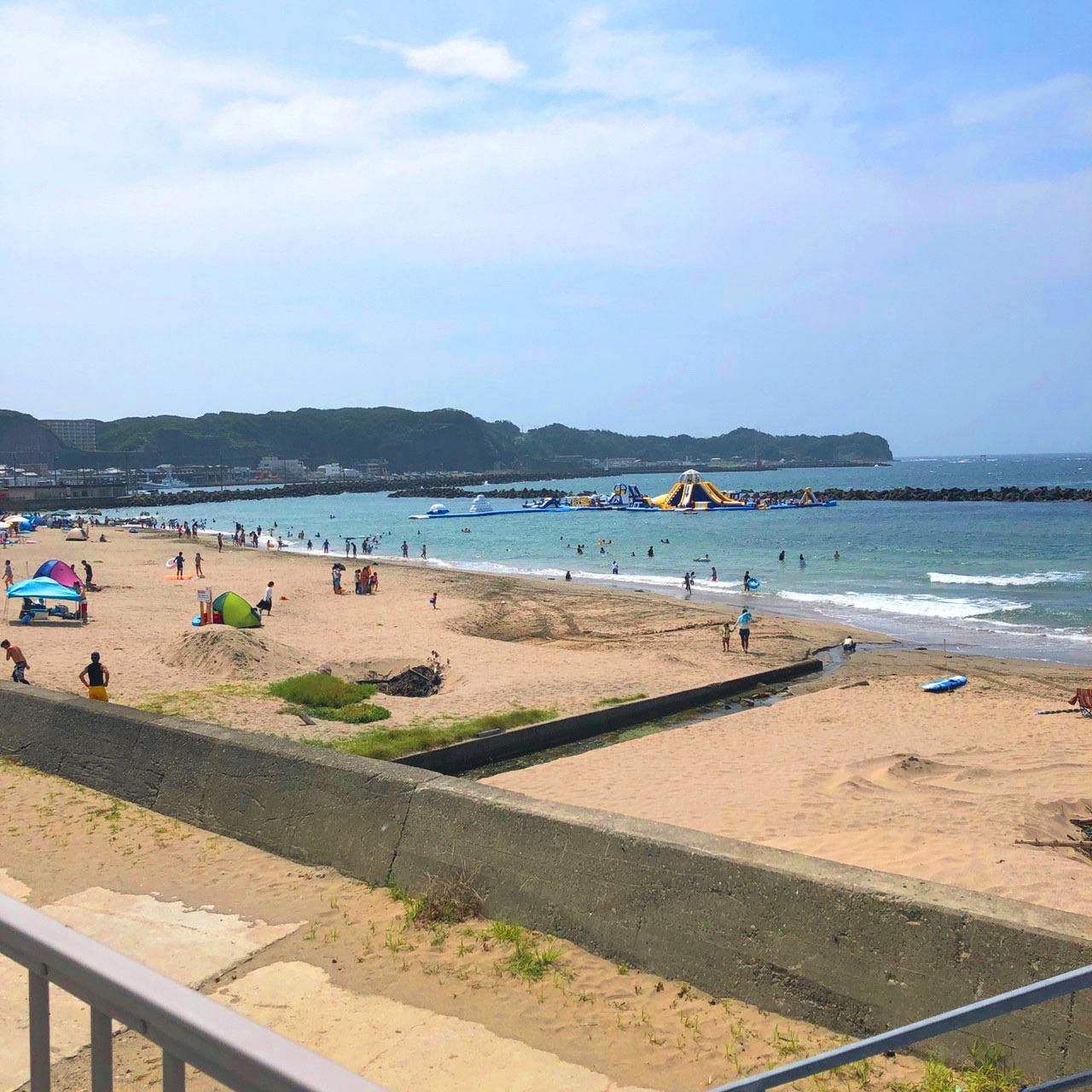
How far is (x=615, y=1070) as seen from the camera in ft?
12.0

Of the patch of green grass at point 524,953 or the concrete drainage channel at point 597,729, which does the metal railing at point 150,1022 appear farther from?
the concrete drainage channel at point 597,729

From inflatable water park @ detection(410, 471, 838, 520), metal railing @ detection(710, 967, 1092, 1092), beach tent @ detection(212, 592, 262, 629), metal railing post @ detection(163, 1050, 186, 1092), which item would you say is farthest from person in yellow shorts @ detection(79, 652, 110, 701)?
inflatable water park @ detection(410, 471, 838, 520)

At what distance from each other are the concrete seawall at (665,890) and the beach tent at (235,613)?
16453 millimetres

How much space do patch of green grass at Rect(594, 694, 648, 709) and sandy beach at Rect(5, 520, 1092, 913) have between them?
15 cm

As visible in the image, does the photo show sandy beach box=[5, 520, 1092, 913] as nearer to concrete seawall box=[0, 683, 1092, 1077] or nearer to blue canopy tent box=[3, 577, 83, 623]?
blue canopy tent box=[3, 577, 83, 623]

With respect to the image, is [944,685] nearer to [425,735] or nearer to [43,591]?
[425,735]

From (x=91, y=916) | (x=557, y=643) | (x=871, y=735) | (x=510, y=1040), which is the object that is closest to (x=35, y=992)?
(x=510, y=1040)

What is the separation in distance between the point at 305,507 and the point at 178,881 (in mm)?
118684

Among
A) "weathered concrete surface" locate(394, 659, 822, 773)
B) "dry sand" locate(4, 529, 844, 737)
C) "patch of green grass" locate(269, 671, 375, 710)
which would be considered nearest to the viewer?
"weathered concrete surface" locate(394, 659, 822, 773)

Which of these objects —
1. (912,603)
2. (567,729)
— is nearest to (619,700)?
(567,729)

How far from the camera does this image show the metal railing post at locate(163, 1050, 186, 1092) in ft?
4.52

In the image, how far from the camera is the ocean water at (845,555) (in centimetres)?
3038

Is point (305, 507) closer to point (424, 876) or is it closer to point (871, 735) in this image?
point (871, 735)

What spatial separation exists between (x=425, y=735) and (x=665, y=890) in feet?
29.4
